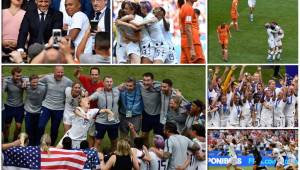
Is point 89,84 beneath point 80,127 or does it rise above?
above

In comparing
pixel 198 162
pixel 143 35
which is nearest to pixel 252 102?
pixel 198 162

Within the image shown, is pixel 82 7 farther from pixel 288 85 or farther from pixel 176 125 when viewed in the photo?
pixel 288 85

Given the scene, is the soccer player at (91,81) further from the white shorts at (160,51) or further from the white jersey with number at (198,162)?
the white jersey with number at (198,162)

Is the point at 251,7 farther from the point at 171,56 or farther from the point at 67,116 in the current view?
the point at 67,116

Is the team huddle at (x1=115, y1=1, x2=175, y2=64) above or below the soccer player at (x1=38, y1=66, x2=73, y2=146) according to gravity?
above

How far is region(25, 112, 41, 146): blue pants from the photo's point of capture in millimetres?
12320

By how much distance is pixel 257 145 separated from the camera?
12.5 m

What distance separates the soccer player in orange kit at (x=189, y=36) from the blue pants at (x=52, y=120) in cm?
149

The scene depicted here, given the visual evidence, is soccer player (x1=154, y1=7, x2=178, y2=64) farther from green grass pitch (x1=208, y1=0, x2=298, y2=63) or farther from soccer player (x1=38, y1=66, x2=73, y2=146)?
soccer player (x1=38, y1=66, x2=73, y2=146)

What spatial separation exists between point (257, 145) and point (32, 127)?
8.26ft

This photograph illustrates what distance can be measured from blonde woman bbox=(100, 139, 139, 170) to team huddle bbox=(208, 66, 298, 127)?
→ 0.96 metres

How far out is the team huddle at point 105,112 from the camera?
12312 mm

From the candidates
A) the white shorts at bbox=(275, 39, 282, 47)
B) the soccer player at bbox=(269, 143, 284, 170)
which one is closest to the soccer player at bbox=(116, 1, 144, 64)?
the white shorts at bbox=(275, 39, 282, 47)

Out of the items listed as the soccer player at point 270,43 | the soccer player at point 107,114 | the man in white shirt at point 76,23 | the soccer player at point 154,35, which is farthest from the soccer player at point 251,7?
the man in white shirt at point 76,23
